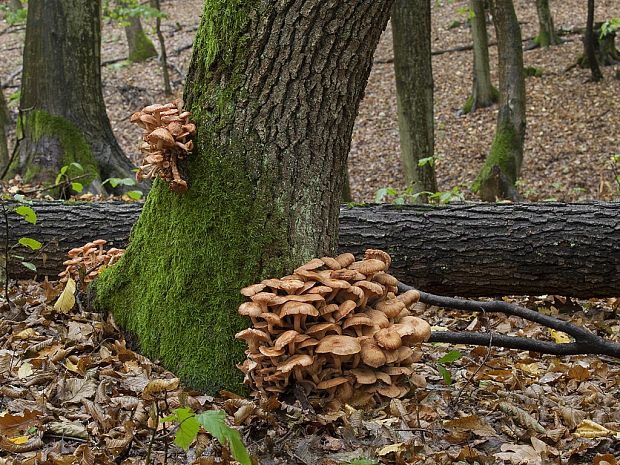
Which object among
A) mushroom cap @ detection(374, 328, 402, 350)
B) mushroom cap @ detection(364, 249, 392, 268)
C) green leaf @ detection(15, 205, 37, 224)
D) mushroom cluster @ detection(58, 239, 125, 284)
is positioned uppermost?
green leaf @ detection(15, 205, 37, 224)

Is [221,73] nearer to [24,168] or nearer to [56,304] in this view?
[56,304]

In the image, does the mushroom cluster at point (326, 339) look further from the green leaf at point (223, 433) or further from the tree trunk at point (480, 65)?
the tree trunk at point (480, 65)

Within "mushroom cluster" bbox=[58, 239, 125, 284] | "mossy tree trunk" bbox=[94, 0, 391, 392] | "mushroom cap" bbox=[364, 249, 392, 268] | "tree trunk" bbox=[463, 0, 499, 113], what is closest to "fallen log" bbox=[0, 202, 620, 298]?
"mushroom cluster" bbox=[58, 239, 125, 284]

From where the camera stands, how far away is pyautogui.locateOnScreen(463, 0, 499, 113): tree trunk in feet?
56.3

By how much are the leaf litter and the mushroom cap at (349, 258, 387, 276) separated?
1.92 feet

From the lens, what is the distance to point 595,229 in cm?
597

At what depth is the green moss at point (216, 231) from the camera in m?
3.79

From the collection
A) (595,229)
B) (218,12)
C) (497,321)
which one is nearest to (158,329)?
(218,12)

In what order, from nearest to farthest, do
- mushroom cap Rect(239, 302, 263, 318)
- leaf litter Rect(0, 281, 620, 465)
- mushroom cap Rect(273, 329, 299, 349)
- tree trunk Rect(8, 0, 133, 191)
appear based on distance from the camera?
leaf litter Rect(0, 281, 620, 465) → mushroom cap Rect(273, 329, 299, 349) → mushroom cap Rect(239, 302, 263, 318) → tree trunk Rect(8, 0, 133, 191)

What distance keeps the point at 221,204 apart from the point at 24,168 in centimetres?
720

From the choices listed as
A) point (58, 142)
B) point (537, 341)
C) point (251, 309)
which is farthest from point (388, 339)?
point (58, 142)

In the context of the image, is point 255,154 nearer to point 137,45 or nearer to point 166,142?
point 166,142

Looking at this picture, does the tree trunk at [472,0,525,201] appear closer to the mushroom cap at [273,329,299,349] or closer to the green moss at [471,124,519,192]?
the green moss at [471,124,519,192]

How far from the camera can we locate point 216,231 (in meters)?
3.92
